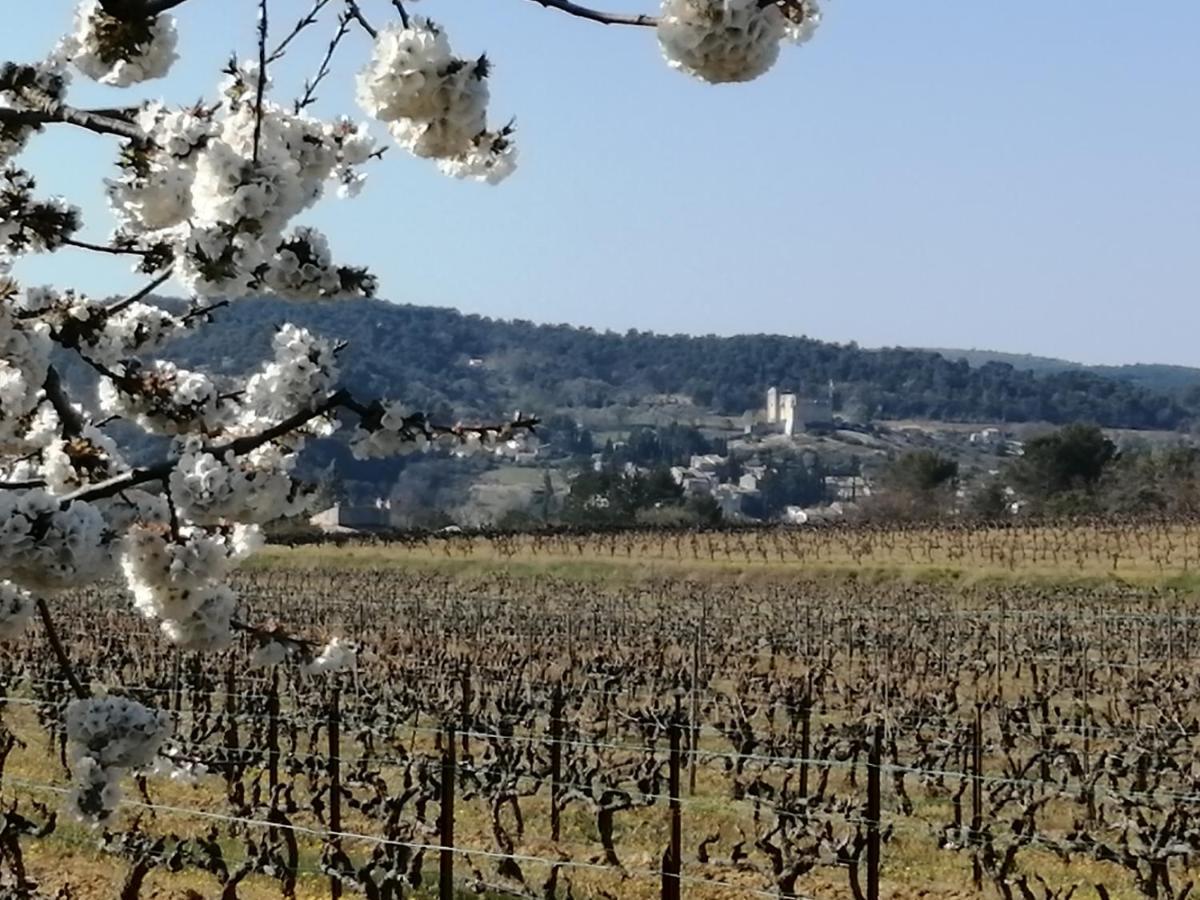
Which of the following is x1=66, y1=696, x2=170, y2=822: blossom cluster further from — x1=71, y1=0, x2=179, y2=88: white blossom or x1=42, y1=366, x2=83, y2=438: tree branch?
x1=71, y1=0, x2=179, y2=88: white blossom

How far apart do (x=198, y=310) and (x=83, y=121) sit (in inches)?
41.3

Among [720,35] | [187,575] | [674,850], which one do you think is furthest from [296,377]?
[674,850]

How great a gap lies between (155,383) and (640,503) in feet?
241

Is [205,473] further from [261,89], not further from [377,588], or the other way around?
[377,588]

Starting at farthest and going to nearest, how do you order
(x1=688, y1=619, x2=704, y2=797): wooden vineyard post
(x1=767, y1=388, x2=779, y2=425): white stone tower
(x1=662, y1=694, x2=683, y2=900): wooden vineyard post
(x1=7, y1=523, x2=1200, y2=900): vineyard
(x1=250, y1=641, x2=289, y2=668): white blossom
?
(x1=767, y1=388, x2=779, y2=425): white stone tower < (x1=688, y1=619, x2=704, y2=797): wooden vineyard post < (x1=7, y1=523, x2=1200, y2=900): vineyard < (x1=662, y1=694, x2=683, y2=900): wooden vineyard post < (x1=250, y1=641, x2=289, y2=668): white blossom

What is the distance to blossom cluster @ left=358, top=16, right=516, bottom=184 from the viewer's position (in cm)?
371

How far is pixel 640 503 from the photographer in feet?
257

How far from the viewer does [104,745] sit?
180 inches

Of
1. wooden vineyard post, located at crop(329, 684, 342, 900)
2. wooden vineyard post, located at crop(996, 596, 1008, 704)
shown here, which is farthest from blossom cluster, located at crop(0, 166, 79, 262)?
wooden vineyard post, located at crop(996, 596, 1008, 704)

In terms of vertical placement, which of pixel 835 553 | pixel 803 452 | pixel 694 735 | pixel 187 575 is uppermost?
pixel 187 575

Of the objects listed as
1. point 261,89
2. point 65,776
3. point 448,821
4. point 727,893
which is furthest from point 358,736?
point 261,89

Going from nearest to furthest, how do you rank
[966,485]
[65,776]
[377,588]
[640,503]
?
[65,776] → [377,588] → [640,503] → [966,485]

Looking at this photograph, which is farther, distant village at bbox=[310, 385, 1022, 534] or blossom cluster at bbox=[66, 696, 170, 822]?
distant village at bbox=[310, 385, 1022, 534]

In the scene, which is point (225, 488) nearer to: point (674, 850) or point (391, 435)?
point (391, 435)
